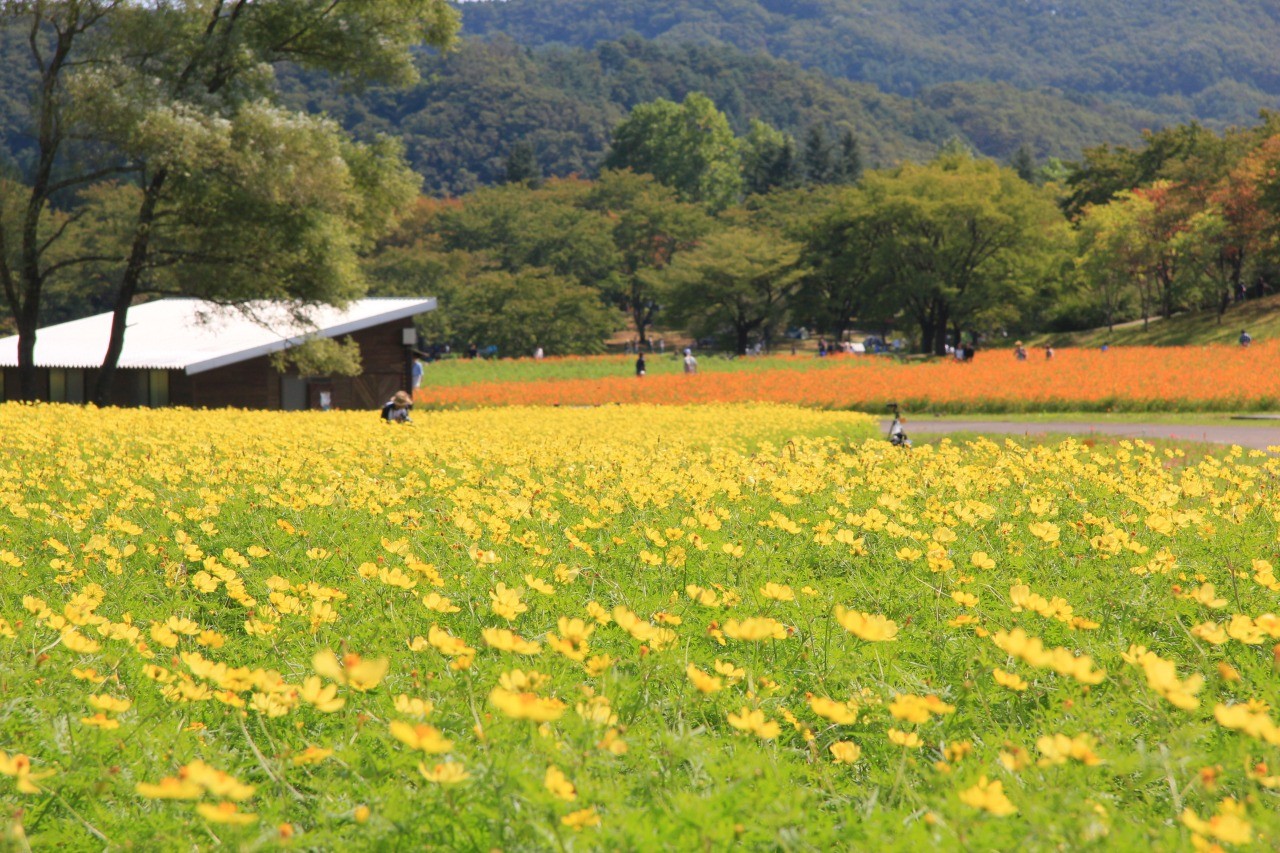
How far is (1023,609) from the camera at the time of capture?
173 inches

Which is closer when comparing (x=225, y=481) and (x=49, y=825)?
(x=49, y=825)

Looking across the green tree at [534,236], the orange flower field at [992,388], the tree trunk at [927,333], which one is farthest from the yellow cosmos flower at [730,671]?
the green tree at [534,236]

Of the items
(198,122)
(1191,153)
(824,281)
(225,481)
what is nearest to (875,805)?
(225,481)

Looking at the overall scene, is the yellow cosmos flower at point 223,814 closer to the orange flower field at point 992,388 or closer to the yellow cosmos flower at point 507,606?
the yellow cosmos flower at point 507,606

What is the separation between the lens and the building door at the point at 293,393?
1087 inches

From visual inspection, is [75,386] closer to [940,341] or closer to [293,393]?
[293,393]

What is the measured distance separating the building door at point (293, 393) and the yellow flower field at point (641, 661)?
66.8 feet

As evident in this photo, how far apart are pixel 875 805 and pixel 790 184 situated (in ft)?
308

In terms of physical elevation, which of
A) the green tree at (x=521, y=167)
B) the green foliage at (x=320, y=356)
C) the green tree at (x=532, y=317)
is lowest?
the green foliage at (x=320, y=356)

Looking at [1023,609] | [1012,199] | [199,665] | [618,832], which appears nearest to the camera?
[618,832]

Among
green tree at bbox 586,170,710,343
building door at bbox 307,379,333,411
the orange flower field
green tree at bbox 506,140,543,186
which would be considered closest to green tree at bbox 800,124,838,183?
green tree at bbox 586,170,710,343

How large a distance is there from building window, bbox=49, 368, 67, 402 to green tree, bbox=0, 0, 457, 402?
4293mm

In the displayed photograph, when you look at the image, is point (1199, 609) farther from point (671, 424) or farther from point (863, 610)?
point (671, 424)

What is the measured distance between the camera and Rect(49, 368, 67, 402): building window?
27.9 m
